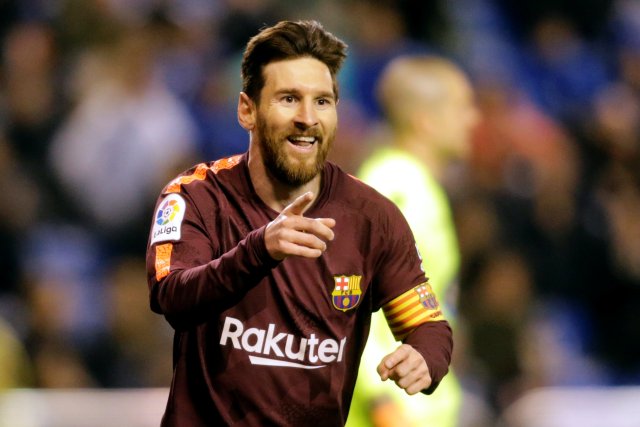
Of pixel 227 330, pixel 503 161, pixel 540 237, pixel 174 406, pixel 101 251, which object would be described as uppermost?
pixel 503 161

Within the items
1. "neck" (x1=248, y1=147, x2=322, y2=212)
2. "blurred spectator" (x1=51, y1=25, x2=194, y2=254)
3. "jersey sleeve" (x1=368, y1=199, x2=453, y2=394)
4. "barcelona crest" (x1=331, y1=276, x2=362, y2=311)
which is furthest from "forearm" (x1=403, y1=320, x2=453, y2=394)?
"blurred spectator" (x1=51, y1=25, x2=194, y2=254)

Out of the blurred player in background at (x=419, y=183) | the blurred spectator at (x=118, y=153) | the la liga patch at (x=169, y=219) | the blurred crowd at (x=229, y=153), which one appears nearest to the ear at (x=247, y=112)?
the la liga patch at (x=169, y=219)

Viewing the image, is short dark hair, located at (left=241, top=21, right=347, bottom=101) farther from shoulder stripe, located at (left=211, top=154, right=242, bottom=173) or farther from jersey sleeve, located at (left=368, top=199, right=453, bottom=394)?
jersey sleeve, located at (left=368, top=199, right=453, bottom=394)

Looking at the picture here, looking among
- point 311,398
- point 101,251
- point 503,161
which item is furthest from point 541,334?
point 311,398

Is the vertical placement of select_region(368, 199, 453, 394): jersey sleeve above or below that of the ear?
below

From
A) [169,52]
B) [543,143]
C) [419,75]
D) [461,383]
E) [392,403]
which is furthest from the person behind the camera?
[543,143]

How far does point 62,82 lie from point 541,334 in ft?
10.5

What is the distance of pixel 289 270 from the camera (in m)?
3.54

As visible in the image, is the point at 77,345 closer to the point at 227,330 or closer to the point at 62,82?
the point at 62,82

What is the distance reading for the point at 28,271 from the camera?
6711 millimetres

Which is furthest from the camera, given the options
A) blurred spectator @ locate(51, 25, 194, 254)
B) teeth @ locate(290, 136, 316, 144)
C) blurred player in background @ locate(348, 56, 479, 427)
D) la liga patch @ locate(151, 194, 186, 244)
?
blurred spectator @ locate(51, 25, 194, 254)

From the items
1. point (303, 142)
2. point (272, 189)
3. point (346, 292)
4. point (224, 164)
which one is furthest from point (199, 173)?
point (346, 292)

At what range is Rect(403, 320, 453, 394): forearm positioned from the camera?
135 inches

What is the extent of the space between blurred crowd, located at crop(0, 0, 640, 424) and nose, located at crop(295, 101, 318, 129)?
2839mm
